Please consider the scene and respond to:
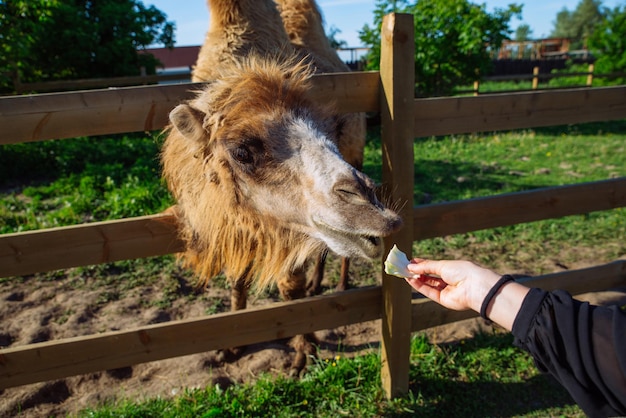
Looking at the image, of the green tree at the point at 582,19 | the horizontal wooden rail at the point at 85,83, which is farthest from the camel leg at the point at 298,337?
the green tree at the point at 582,19

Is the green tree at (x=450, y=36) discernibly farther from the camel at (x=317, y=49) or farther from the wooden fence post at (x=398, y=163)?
the wooden fence post at (x=398, y=163)

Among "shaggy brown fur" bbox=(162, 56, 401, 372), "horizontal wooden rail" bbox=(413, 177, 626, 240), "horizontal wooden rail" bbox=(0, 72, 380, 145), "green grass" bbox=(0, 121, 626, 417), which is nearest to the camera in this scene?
"shaggy brown fur" bbox=(162, 56, 401, 372)

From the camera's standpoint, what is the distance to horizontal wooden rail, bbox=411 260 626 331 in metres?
3.26

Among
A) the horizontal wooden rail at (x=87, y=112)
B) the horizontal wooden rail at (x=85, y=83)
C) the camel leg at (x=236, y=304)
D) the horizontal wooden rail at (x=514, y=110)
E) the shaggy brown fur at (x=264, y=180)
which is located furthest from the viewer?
the horizontal wooden rail at (x=85, y=83)

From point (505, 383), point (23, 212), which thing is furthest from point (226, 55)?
point (23, 212)

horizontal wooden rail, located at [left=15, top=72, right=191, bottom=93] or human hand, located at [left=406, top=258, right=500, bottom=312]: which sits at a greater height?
horizontal wooden rail, located at [left=15, top=72, right=191, bottom=93]

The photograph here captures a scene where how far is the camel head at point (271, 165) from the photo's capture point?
83.7 inches

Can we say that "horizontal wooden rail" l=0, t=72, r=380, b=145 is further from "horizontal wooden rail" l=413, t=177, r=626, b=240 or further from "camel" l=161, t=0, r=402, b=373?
"horizontal wooden rail" l=413, t=177, r=626, b=240

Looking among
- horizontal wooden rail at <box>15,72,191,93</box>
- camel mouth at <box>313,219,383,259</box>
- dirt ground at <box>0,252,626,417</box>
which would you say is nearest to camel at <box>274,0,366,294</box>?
dirt ground at <box>0,252,626,417</box>

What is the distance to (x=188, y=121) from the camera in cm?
254

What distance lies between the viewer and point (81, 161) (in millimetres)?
8406

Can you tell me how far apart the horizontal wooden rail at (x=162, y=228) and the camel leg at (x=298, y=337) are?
89cm

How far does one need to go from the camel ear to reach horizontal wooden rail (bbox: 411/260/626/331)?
2.01 m

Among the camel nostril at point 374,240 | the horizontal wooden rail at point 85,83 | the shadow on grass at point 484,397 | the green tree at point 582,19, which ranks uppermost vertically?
the green tree at point 582,19
